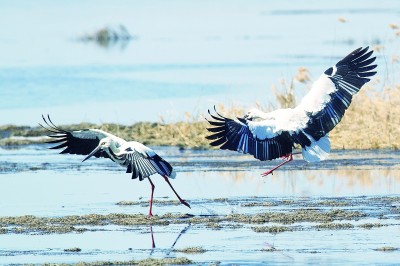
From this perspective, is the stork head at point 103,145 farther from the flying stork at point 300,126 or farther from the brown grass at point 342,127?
the brown grass at point 342,127

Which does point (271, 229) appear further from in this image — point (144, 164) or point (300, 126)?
point (300, 126)

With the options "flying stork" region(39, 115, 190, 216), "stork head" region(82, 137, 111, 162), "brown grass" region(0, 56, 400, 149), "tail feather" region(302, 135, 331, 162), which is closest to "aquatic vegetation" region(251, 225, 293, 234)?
"flying stork" region(39, 115, 190, 216)

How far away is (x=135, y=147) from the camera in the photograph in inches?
534

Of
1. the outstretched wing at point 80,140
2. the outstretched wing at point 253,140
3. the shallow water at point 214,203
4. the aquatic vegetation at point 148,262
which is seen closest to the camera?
the aquatic vegetation at point 148,262

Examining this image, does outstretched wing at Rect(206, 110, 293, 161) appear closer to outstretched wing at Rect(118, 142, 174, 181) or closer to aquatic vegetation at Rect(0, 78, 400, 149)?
outstretched wing at Rect(118, 142, 174, 181)

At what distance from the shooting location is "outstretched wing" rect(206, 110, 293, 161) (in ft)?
45.6

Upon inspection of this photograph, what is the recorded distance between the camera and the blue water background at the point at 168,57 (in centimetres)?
2803

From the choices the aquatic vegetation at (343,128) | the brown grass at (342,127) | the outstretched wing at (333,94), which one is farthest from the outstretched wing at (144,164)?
the aquatic vegetation at (343,128)

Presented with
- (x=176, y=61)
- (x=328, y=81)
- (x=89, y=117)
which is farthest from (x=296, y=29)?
(x=328, y=81)

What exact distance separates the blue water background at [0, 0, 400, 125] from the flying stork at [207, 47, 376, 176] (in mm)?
6087

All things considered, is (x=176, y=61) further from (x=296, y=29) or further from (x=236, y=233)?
(x=236, y=233)

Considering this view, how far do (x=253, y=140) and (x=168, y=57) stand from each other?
1218 inches

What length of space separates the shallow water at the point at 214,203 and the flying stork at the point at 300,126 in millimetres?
607

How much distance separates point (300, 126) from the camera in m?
14.1
